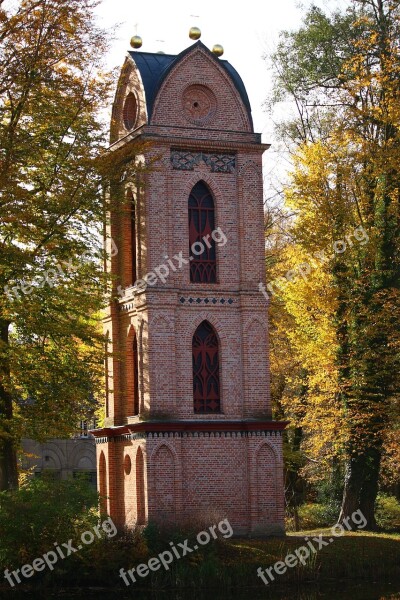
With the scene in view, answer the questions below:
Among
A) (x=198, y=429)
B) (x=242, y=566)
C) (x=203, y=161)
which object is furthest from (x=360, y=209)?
(x=242, y=566)

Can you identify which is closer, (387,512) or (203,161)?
(203,161)

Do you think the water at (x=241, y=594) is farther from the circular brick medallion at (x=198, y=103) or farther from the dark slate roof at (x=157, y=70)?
the circular brick medallion at (x=198, y=103)

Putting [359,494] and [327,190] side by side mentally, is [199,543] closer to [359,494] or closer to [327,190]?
[359,494]

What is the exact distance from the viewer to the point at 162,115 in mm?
31969

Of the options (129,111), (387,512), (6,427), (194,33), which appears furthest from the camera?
(387,512)

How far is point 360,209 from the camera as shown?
35.9 meters

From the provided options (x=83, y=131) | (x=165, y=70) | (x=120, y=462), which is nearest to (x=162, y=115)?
(x=165, y=70)

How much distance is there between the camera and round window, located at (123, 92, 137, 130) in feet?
110

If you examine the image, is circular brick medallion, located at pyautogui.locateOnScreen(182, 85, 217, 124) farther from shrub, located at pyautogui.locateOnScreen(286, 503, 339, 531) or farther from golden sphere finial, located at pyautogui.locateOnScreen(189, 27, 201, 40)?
shrub, located at pyautogui.locateOnScreen(286, 503, 339, 531)

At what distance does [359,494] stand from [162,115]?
12937 millimetres

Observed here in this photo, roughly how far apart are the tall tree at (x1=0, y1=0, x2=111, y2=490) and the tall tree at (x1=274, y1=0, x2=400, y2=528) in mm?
8801

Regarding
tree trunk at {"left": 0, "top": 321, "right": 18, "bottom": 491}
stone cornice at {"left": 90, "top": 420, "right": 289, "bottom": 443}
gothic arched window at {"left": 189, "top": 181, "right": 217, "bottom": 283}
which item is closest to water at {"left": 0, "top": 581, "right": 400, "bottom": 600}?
tree trunk at {"left": 0, "top": 321, "right": 18, "bottom": 491}

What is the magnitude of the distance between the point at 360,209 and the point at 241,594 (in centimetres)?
1381

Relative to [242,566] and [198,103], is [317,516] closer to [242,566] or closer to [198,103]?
[242,566]
